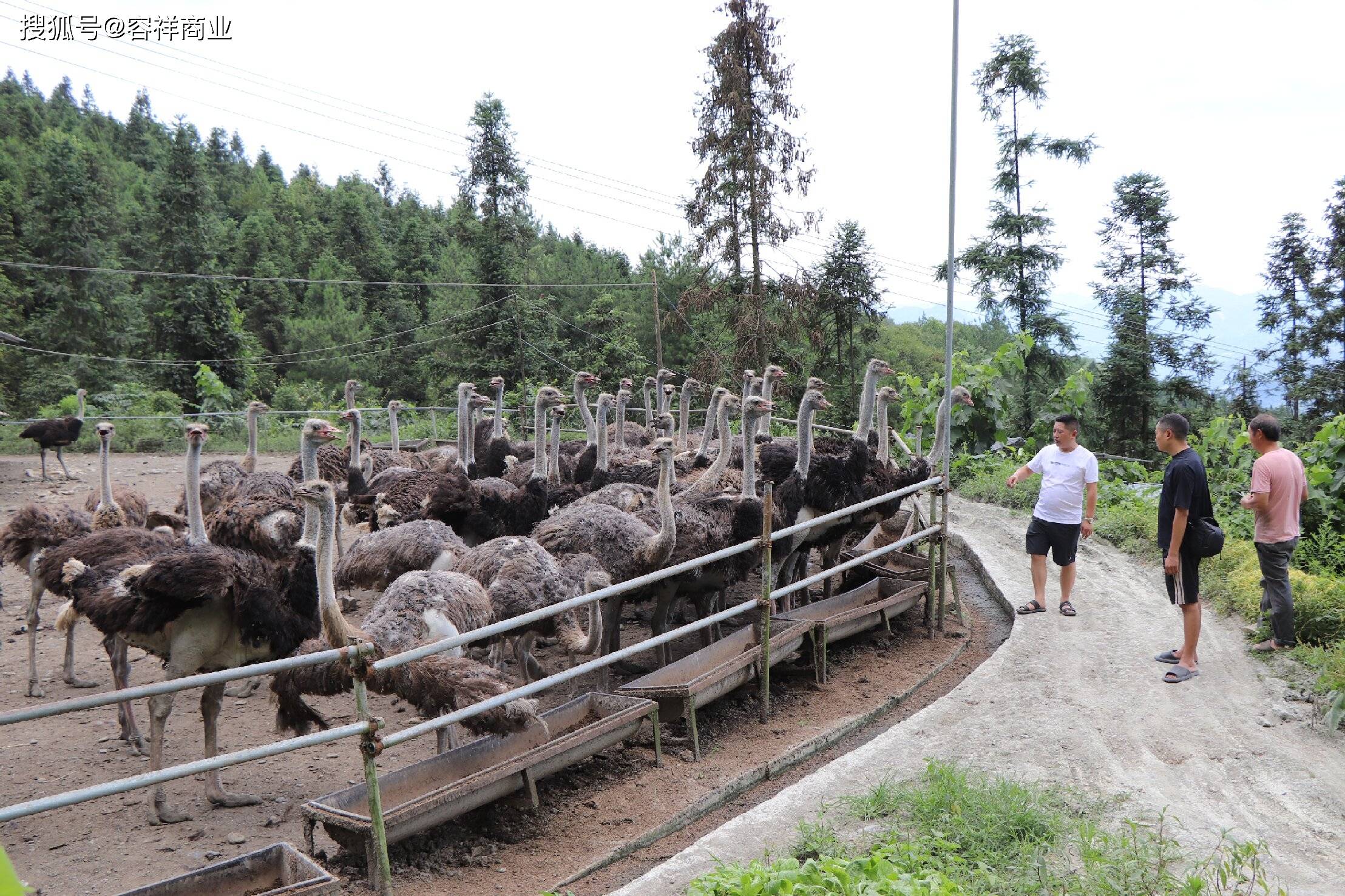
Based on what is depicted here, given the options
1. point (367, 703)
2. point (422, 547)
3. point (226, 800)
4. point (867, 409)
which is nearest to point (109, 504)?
point (422, 547)

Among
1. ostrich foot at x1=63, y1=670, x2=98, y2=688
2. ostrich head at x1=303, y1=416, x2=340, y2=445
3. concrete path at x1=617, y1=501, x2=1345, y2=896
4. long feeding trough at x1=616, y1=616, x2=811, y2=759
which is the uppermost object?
ostrich head at x1=303, y1=416, x2=340, y2=445

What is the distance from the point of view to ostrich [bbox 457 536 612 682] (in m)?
6.22

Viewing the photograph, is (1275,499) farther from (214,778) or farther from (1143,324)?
(1143,324)

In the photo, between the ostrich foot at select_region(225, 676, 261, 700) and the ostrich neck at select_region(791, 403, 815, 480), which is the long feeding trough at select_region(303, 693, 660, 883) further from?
the ostrich neck at select_region(791, 403, 815, 480)

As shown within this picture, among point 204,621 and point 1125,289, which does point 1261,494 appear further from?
point 1125,289

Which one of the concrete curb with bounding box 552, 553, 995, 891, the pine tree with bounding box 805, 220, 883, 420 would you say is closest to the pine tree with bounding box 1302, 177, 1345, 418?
the pine tree with bounding box 805, 220, 883, 420

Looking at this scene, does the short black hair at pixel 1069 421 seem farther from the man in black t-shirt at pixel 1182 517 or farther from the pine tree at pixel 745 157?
the pine tree at pixel 745 157

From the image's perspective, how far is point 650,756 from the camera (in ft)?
19.4

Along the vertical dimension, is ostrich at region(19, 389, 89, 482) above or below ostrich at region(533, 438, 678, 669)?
above

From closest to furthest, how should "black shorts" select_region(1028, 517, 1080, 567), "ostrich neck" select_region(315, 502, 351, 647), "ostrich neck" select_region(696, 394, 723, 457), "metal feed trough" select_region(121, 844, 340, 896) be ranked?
1. "metal feed trough" select_region(121, 844, 340, 896)
2. "ostrich neck" select_region(315, 502, 351, 647)
3. "black shorts" select_region(1028, 517, 1080, 567)
4. "ostrich neck" select_region(696, 394, 723, 457)

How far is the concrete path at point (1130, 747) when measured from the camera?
4.39m

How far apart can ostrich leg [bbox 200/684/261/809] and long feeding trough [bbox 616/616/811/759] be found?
211 cm

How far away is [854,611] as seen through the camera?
7.52 m

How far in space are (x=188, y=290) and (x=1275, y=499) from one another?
36.8 m
